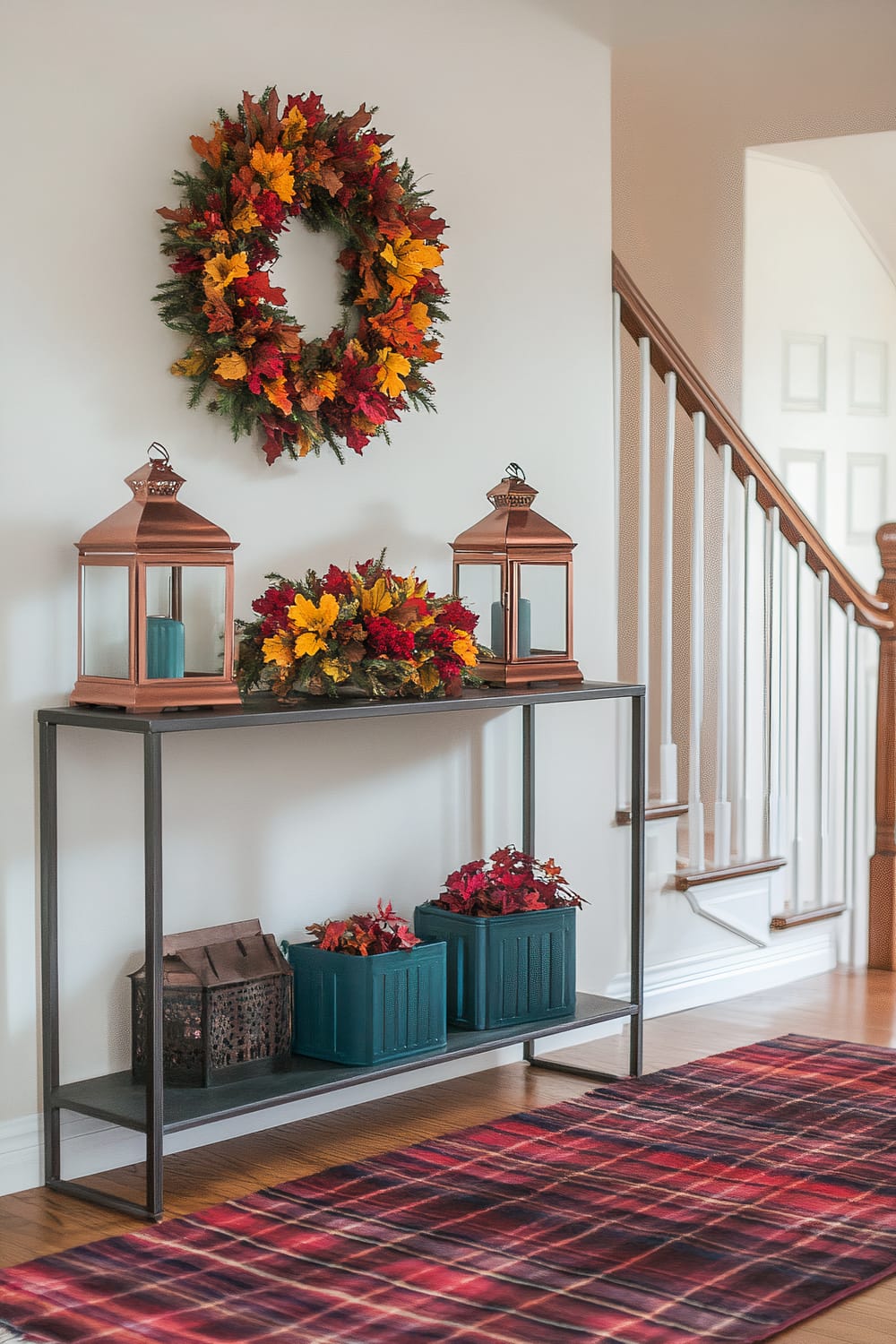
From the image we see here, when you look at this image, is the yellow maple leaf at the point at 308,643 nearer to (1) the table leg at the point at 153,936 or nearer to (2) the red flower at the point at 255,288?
(1) the table leg at the point at 153,936

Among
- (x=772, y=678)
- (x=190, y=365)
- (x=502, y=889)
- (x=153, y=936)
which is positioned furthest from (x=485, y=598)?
(x=772, y=678)

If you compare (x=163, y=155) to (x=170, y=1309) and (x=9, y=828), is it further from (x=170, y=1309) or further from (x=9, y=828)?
(x=170, y=1309)

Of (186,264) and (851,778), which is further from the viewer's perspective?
(851,778)

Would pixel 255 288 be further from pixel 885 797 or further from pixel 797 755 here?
pixel 885 797

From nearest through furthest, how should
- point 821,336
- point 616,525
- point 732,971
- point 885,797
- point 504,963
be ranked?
point 504,963, point 616,525, point 732,971, point 885,797, point 821,336

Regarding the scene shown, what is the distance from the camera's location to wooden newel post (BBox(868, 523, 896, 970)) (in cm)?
504

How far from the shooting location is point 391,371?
3.44m

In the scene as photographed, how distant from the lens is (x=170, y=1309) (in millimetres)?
2451

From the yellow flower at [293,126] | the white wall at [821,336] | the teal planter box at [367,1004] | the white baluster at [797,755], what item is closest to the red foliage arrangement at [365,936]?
the teal planter box at [367,1004]

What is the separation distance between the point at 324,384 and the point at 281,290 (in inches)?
8.5

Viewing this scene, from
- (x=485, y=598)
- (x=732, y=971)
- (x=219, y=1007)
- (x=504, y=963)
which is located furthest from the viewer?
(x=732, y=971)

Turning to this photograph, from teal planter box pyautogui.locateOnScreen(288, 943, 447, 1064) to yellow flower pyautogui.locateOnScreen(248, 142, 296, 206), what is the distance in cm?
151

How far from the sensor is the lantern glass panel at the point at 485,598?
358 centimetres

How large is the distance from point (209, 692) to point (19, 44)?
4.00 feet
